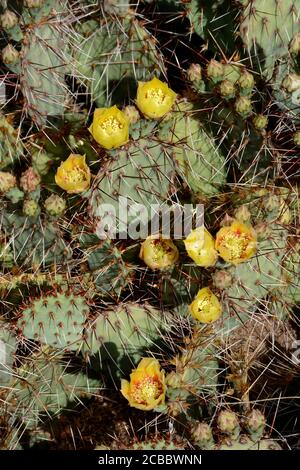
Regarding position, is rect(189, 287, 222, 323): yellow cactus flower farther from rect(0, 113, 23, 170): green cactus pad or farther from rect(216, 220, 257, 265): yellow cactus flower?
rect(0, 113, 23, 170): green cactus pad

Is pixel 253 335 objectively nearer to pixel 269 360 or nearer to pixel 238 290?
pixel 269 360

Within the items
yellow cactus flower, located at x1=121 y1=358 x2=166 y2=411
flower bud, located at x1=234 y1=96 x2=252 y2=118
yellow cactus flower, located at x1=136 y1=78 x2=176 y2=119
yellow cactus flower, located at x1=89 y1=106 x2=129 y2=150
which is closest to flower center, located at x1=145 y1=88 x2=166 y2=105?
yellow cactus flower, located at x1=136 y1=78 x2=176 y2=119

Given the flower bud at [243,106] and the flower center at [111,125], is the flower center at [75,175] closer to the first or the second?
the flower center at [111,125]

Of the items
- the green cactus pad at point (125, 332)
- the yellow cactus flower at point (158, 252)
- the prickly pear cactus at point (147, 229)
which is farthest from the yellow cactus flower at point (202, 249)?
the green cactus pad at point (125, 332)

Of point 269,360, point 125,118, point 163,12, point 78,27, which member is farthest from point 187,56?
point 269,360

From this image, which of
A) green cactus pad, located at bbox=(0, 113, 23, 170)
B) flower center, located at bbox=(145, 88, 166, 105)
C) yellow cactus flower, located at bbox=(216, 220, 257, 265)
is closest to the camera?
yellow cactus flower, located at bbox=(216, 220, 257, 265)

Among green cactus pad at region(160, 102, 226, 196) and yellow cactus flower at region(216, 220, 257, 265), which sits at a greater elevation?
green cactus pad at region(160, 102, 226, 196)

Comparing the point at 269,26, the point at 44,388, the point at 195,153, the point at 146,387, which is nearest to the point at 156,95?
the point at 195,153

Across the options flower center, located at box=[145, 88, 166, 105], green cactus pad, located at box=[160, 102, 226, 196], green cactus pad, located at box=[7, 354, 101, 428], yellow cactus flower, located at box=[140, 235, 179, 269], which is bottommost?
green cactus pad, located at box=[7, 354, 101, 428]
